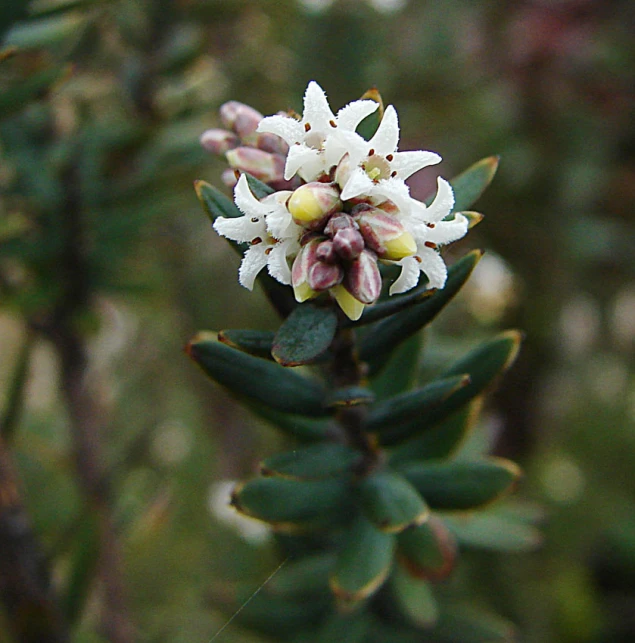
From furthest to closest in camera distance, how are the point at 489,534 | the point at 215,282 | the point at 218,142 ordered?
the point at 215,282
the point at 489,534
the point at 218,142

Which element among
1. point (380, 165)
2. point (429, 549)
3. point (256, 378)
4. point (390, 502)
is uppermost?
point (380, 165)

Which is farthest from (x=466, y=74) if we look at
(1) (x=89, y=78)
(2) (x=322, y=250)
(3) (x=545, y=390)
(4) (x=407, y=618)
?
(2) (x=322, y=250)

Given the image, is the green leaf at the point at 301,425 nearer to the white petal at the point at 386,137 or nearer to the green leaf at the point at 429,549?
the green leaf at the point at 429,549

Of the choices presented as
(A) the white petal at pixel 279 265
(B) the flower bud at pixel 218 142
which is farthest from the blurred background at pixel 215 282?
A: (A) the white petal at pixel 279 265

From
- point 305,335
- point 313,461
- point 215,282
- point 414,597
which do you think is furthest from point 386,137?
point 215,282

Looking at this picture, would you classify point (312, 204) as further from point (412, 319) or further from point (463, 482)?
point (463, 482)

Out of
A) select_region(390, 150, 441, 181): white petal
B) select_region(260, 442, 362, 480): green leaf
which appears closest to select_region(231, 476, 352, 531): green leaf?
select_region(260, 442, 362, 480): green leaf
